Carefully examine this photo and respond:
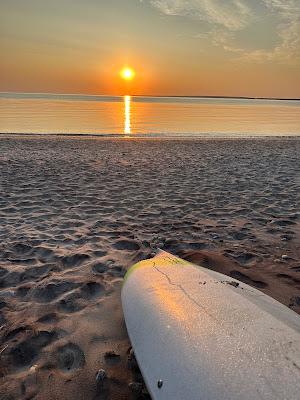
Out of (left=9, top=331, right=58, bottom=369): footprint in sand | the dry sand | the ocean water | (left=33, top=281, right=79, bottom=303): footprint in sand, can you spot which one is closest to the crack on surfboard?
the dry sand

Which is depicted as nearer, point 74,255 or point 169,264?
point 169,264

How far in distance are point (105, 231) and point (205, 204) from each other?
2.42 metres

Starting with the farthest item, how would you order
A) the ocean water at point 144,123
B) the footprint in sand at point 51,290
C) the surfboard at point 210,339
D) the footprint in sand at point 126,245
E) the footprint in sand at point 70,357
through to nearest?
the ocean water at point 144,123 < the footprint in sand at point 126,245 < the footprint in sand at point 51,290 < the footprint in sand at point 70,357 < the surfboard at point 210,339

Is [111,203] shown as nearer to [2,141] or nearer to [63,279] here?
[63,279]

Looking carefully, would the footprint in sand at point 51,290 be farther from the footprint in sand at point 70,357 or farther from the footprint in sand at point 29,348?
the footprint in sand at point 70,357

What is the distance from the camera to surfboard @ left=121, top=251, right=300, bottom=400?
7.48 feet

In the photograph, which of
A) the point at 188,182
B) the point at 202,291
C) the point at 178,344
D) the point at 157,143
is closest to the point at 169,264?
the point at 202,291

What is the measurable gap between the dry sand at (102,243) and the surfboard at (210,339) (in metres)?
0.31

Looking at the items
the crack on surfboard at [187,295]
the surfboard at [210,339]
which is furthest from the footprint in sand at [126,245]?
the surfboard at [210,339]

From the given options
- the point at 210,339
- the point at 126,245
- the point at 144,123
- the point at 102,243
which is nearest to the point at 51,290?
the point at 102,243

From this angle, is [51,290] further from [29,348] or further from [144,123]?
[144,123]

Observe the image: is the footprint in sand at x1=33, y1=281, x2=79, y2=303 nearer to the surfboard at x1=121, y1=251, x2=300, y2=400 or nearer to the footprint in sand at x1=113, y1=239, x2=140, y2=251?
the surfboard at x1=121, y1=251, x2=300, y2=400

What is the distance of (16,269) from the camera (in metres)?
4.46

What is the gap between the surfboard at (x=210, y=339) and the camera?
2.28 meters
